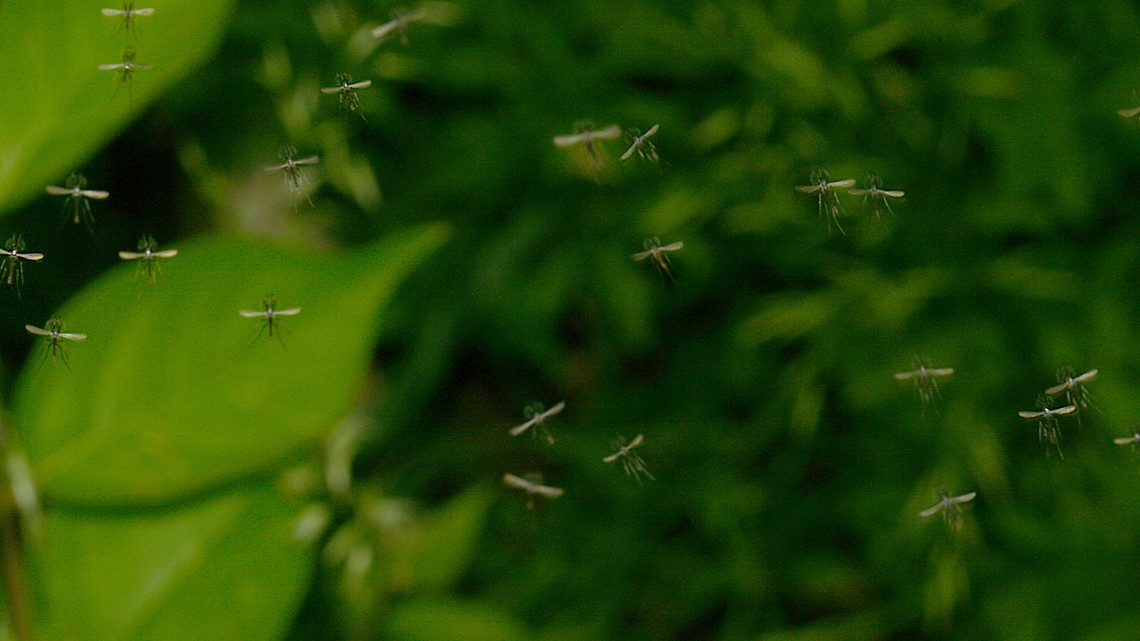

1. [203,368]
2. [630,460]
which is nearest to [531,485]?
[203,368]

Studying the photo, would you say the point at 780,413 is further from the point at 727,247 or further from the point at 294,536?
the point at 294,536

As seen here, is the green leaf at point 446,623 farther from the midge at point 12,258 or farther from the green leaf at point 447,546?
the midge at point 12,258

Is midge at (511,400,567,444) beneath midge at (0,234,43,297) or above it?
beneath

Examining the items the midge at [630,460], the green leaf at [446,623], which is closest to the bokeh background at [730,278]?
the midge at [630,460]

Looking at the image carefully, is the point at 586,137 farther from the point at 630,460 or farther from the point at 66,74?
the point at 630,460

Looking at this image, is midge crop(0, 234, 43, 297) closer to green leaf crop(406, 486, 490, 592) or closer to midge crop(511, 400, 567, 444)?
midge crop(511, 400, 567, 444)

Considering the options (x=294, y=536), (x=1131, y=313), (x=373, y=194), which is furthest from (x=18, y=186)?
(x=1131, y=313)

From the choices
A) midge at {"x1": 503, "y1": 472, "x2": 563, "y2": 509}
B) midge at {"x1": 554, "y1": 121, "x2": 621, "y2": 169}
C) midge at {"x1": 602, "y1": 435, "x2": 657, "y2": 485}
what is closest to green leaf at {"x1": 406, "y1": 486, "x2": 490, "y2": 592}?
midge at {"x1": 503, "y1": 472, "x2": 563, "y2": 509}
